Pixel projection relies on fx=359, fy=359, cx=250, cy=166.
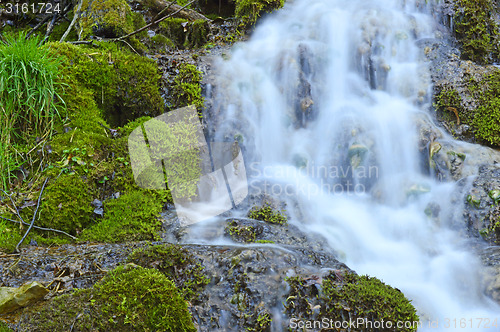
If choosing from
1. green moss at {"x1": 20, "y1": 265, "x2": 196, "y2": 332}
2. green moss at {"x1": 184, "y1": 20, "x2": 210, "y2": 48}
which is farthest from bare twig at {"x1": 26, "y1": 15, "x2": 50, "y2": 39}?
green moss at {"x1": 20, "y1": 265, "x2": 196, "y2": 332}

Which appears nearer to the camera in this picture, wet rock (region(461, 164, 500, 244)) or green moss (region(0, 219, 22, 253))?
green moss (region(0, 219, 22, 253))

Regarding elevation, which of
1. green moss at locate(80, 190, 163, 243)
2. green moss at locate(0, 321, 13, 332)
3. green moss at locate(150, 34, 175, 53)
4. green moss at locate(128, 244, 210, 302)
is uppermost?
green moss at locate(150, 34, 175, 53)

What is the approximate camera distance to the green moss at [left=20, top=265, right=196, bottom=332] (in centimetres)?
255

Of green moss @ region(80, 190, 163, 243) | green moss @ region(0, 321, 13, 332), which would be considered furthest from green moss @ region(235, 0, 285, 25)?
green moss @ region(0, 321, 13, 332)

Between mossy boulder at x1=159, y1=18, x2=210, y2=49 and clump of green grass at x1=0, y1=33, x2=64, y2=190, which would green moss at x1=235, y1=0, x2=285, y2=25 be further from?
clump of green grass at x1=0, y1=33, x2=64, y2=190

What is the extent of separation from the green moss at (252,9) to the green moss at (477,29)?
4012mm

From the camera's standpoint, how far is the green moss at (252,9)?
7.89 metres

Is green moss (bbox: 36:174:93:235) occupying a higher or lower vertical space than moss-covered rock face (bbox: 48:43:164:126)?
lower

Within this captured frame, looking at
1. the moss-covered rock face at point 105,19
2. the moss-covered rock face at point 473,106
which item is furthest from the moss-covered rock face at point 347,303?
the moss-covered rock face at point 105,19

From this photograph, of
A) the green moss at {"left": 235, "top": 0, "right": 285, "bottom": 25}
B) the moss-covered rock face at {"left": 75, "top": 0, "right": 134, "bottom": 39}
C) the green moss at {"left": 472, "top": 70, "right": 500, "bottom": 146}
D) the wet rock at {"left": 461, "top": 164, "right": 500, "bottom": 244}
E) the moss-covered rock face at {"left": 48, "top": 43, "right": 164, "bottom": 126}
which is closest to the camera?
the wet rock at {"left": 461, "top": 164, "right": 500, "bottom": 244}

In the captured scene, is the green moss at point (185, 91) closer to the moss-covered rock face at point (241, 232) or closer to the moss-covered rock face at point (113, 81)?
the moss-covered rock face at point (113, 81)

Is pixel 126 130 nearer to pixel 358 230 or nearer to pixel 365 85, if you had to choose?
pixel 358 230

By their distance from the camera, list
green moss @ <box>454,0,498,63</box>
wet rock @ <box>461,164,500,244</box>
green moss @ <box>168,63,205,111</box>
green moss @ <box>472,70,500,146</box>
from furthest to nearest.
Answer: green moss @ <box>454,0,498,63</box>
green moss @ <box>472,70,500,146</box>
green moss @ <box>168,63,205,111</box>
wet rock @ <box>461,164,500,244</box>

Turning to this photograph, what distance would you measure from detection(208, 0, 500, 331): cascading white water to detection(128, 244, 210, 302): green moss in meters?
1.97
